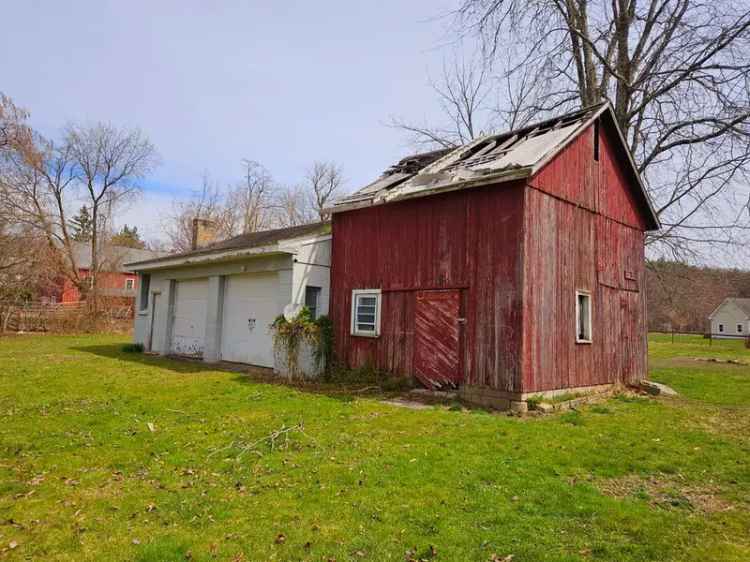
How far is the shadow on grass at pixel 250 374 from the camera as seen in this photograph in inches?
415

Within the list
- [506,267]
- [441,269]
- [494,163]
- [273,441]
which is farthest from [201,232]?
[273,441]

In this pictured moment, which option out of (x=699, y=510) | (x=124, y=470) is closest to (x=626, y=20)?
(x=699, y=510)

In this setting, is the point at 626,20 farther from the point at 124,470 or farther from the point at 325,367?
the point at 124,470

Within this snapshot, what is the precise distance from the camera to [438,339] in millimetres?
10367

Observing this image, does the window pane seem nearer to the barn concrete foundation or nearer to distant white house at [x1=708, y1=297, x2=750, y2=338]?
the barn concrete foundation

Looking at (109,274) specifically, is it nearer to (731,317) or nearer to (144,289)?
(144,289)

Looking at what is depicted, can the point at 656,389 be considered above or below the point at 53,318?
below

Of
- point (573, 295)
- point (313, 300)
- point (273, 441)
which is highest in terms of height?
point (573, 295)

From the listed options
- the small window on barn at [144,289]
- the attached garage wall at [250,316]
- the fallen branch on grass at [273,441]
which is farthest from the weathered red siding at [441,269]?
the small window on barn at [144,289]

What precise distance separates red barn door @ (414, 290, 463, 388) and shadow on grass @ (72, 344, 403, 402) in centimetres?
86

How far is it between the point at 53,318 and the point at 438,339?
25608 millimetres

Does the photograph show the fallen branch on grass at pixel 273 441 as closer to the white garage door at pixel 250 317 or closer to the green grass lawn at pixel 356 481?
the green grass lawn at pixel 356 481

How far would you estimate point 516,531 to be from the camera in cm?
404

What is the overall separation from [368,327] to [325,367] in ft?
5.28
